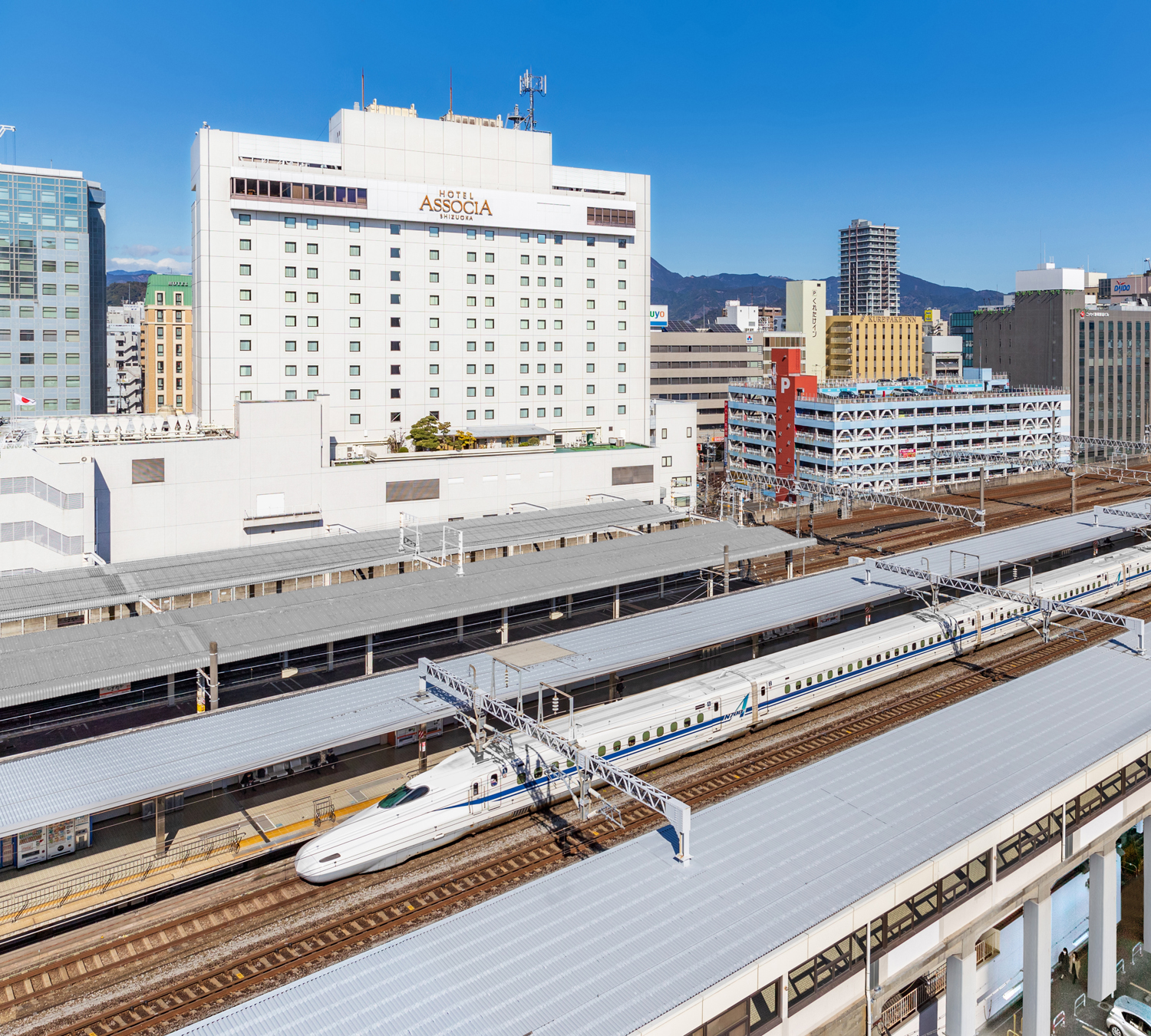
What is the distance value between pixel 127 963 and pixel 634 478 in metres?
50.3

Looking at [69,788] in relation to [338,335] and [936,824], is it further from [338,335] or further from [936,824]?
[338,335]

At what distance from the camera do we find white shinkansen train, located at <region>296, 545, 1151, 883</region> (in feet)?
91.6

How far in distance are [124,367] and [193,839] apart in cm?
16919

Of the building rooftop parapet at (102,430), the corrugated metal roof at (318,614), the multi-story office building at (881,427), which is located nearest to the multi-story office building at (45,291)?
the building rooftop parapet at (102,430)

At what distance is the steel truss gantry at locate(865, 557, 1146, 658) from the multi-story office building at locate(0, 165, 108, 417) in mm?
88669

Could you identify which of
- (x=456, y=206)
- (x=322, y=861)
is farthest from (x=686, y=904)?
(x=456, y=206)

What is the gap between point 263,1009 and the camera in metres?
18.3

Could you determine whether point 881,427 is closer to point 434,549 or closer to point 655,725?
point 434,549

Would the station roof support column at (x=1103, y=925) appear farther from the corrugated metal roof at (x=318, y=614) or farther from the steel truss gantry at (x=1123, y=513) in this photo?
the steel truss gantry at (x=1123, y=513)

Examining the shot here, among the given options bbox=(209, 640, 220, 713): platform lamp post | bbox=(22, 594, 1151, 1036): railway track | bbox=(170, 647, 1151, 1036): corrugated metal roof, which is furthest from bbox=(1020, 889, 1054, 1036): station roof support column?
bbox=(209, 640, 220, 713): platform lamp post

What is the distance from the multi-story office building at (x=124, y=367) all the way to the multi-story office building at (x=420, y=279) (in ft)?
388

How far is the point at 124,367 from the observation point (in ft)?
586

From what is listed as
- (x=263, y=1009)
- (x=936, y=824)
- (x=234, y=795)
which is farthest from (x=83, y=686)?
(x=936, y=824)

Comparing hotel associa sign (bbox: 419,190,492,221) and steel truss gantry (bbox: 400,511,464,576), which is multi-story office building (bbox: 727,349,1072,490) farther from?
steel truss gantry (bbox: 400,511,464,576)
